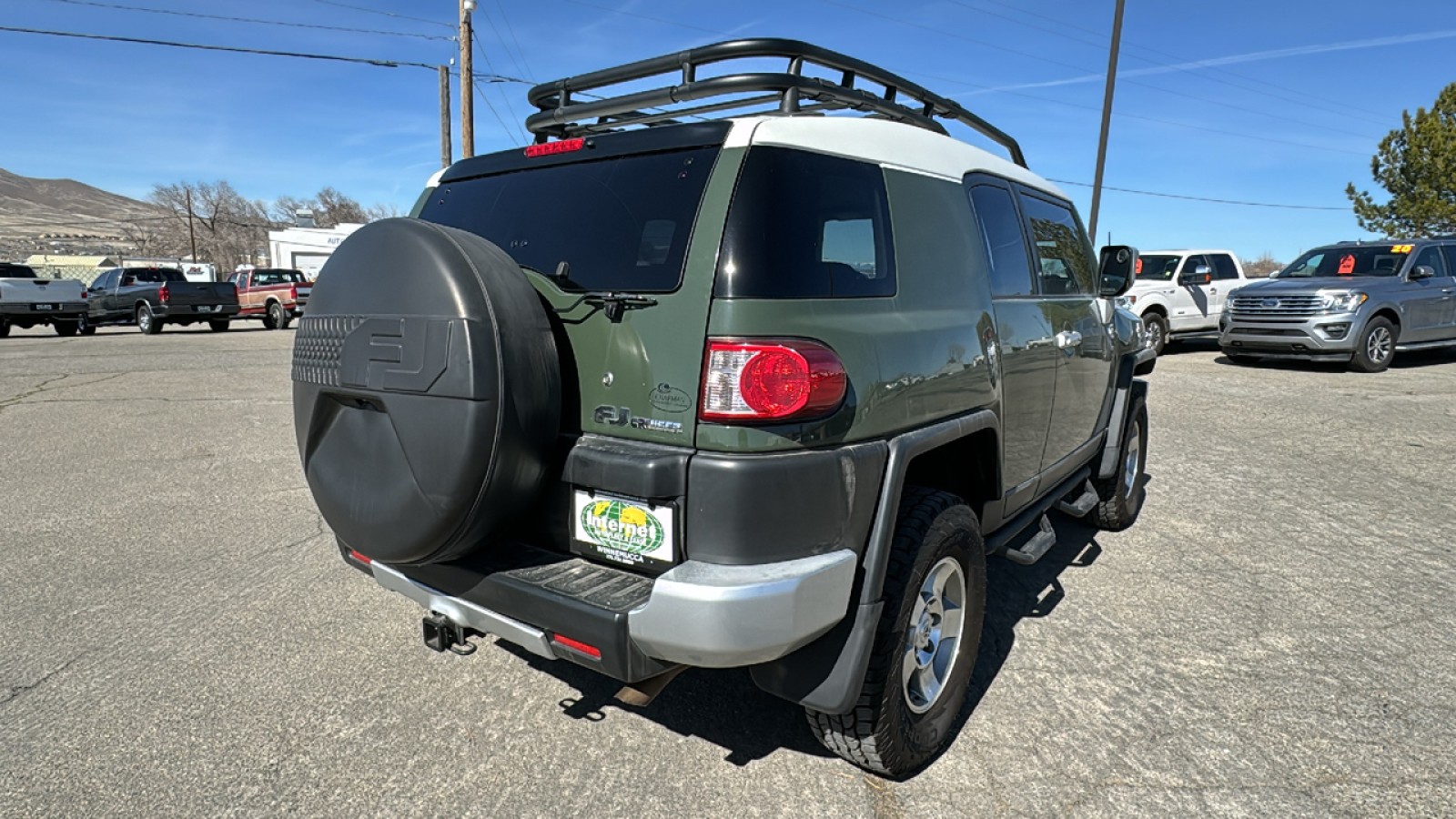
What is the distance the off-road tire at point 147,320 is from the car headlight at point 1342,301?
2636 centimetres

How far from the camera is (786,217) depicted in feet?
7.44

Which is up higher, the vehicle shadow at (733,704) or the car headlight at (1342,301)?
the car headlight at (1342,301)

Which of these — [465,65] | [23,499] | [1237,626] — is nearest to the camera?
[1237,626]

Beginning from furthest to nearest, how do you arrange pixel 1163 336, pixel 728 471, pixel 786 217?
pixel 1163 336 < pixel 786 217 < pixel 728 471

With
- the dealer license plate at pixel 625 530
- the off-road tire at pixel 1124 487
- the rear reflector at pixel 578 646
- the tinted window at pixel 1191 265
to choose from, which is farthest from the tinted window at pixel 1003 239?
the tinted window at pixel 1191 265

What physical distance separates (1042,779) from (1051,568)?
205 cm

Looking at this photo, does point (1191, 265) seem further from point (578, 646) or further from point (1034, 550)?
point (578, 646)

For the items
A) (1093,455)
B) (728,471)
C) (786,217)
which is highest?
(786,217)

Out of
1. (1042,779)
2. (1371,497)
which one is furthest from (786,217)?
(1371,497)

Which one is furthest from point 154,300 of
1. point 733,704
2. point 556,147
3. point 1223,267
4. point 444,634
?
point 1223,267

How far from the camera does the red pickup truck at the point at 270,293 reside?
24344mm

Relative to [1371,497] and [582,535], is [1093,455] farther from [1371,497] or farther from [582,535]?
[582,535]

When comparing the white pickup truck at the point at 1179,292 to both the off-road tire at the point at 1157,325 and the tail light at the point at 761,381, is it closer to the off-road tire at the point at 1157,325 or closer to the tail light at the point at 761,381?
the off-road tire at the point at 1157,325

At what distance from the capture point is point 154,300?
22.4 m
